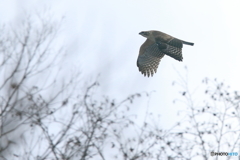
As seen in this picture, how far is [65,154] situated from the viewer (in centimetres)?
886

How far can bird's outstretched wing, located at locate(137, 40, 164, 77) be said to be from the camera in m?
Result: 11.5

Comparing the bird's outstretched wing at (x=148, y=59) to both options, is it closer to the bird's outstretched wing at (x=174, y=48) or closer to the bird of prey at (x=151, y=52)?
the bird of prey at (x=151, y=52)

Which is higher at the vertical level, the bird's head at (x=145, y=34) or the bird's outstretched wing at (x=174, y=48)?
the bird's head at (x=145, y=34)

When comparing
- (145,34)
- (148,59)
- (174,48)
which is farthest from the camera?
(148,59)

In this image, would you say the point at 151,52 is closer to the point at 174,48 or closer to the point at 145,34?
the point at 145,34

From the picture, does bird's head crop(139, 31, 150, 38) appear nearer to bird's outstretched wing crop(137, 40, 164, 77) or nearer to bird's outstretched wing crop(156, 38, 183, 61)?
bird's outstretched wing crop(137, 40, 164, 77)

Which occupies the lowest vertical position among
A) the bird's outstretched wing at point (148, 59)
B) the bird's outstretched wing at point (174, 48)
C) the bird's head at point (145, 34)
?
the bird's outstretched wing at point (174, 48)

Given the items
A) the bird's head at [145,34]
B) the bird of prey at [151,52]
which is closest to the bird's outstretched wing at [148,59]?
the bird of prey at [151,52]

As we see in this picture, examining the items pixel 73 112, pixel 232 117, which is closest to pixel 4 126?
pixel 73 112

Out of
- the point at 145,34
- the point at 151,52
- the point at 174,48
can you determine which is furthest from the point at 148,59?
the point at 174,48

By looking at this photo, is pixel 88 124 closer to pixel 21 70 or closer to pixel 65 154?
pixel 65 154

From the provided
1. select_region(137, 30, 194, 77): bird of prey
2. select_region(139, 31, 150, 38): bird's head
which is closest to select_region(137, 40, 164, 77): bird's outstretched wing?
select_region(137, 30, 194, 77): bird of prey

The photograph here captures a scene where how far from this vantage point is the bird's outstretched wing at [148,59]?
1153cm

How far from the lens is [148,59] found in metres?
11.5
